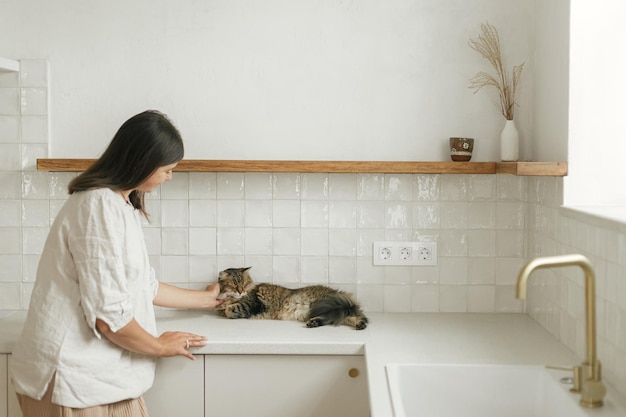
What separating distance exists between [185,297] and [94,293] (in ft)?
2.04

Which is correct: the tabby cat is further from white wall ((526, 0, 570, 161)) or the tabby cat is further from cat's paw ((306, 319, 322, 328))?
white wall ((526, 0, 570, 161))

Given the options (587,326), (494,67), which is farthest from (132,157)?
(494,67)

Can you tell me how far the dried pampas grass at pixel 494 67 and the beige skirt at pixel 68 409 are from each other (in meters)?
1.68

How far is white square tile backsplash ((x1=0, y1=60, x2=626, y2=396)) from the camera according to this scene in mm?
2822

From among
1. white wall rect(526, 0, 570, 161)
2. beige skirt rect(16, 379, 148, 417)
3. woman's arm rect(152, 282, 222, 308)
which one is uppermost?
white wall rect(526, 0, 570, 161)

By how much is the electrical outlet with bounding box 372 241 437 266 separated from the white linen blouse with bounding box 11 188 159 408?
106 centimetres

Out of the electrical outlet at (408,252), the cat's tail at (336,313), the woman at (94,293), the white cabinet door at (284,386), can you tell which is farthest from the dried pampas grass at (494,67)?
the woman at (94,293)

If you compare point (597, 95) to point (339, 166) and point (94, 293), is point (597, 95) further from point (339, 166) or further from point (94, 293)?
point (94, 293)

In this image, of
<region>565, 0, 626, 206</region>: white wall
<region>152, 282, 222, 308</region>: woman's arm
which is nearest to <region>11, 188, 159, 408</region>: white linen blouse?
<region>152, 282, 222, 308</region>: woman's arm

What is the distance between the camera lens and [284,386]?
239 cm

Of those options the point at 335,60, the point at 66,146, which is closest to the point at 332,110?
the point at 335,60

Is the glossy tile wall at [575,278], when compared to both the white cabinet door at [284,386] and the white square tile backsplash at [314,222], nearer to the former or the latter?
the white square tile backsplash at [314,222]

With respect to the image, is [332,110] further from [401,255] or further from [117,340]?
[117,340]

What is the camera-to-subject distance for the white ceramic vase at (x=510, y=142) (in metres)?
2.67
